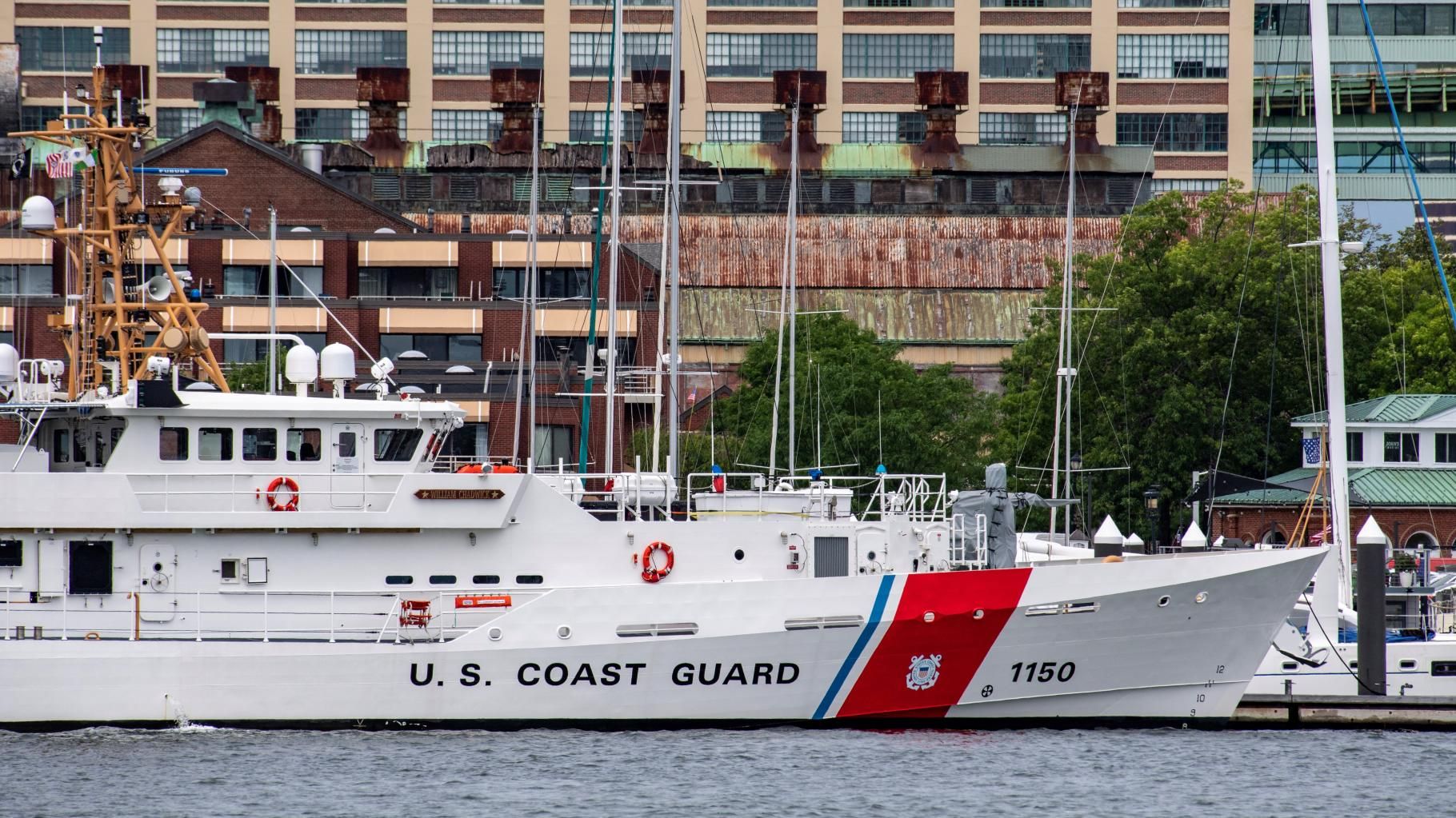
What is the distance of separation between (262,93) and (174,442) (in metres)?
59.4

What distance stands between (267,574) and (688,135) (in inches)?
2618

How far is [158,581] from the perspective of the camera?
95.5 feet

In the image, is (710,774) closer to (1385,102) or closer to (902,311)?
(902,311)

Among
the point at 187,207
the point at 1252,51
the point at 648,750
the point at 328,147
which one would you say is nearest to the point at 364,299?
the point at 328,147

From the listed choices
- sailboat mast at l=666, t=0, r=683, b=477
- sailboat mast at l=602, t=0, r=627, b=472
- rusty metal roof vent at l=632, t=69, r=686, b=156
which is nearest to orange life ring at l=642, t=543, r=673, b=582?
sailboat mast at l=666, t=0, r=683, b=477

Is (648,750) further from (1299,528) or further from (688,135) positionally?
(688,135)

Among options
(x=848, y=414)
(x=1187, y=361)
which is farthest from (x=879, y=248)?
(x=848, y=414)

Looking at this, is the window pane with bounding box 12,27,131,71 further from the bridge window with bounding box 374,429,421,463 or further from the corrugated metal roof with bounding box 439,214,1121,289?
the bridge window with bounding box 374,429,421,463

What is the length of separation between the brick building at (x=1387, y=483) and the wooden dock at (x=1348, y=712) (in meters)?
19.2

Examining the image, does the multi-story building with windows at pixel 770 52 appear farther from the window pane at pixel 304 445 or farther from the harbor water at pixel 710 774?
the harbor water at pixel 710 774

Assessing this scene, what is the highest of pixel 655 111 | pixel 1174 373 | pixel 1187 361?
pixel 655 111

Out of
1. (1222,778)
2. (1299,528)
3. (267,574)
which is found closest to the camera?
(1222,778)

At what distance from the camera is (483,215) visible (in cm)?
7938

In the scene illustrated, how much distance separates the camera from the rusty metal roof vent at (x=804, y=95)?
85.9 meters
